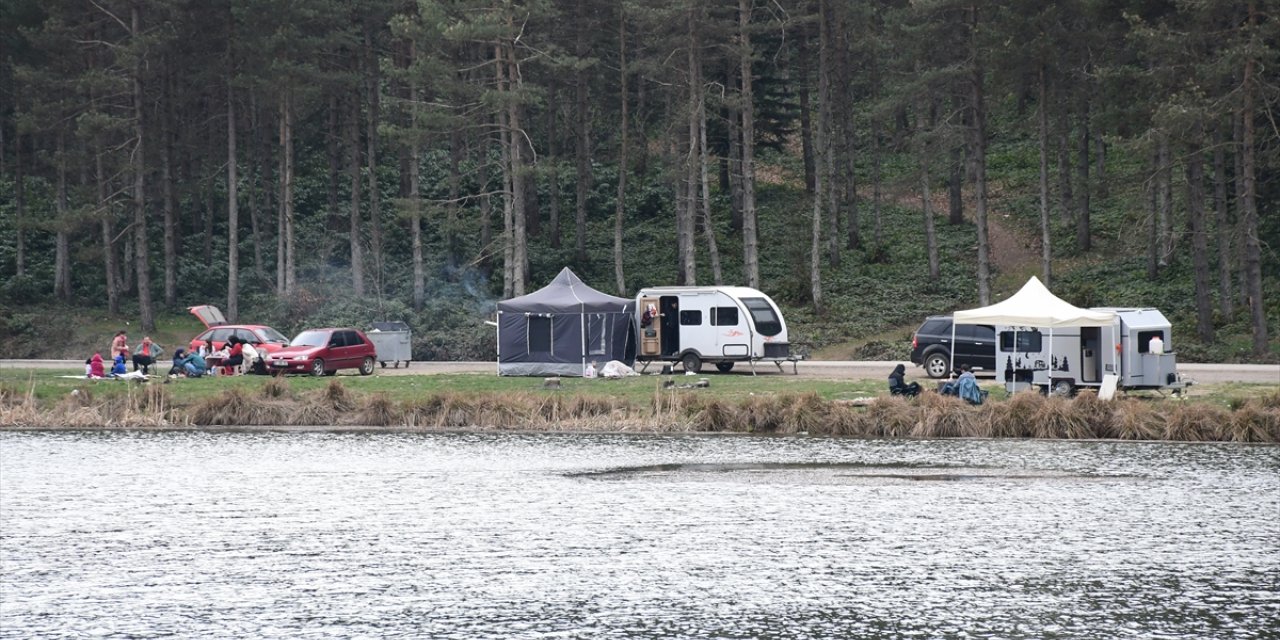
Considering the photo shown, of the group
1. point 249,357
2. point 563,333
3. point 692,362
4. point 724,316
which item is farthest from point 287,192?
point 724,316

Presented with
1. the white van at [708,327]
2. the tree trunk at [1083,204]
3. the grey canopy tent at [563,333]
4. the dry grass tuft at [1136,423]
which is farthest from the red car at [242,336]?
the tree trunk at [1083,204]

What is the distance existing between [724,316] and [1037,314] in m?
9.88

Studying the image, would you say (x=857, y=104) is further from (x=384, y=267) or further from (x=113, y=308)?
(x=113, y=308)

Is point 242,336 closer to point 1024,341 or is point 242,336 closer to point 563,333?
point 563,333

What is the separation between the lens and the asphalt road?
36691mm

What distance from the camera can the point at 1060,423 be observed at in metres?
30.0

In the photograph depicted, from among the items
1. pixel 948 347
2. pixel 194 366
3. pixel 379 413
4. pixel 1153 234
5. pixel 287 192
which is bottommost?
pixel 379 413

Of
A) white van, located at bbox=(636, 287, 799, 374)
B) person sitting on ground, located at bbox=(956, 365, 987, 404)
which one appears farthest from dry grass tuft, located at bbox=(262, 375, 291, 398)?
person sitting on ground, located at bbox=(956, 365, 987, 404)

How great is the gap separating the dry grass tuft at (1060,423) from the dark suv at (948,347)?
7564 mm

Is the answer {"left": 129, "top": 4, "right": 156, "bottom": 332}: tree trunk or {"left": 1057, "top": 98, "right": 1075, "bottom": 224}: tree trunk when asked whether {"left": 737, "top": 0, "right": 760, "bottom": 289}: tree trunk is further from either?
{"left": 129, "top": 4, "right": 156, "bottom": 332}: tree trunk

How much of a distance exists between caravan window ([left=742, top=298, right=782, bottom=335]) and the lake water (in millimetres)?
10542

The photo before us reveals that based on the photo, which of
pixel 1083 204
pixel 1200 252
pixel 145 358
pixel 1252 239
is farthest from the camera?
pixel 1083 204

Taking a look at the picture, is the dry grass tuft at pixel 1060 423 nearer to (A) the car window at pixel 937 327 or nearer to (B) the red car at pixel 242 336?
(A) the car window at pixel 937 327

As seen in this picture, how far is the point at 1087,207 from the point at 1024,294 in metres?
25.9
